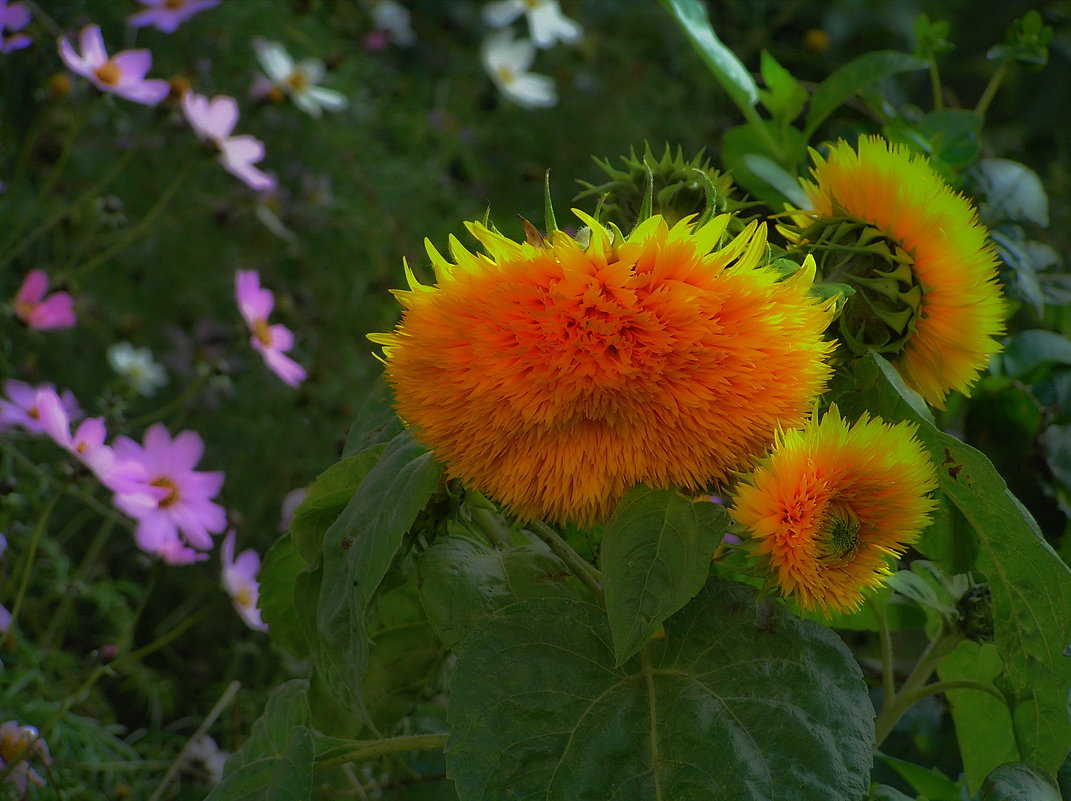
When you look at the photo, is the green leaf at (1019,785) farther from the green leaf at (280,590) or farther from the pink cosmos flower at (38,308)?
the pink cosmos flower at (38,308)

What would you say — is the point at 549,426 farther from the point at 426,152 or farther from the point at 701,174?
the point at 426,152

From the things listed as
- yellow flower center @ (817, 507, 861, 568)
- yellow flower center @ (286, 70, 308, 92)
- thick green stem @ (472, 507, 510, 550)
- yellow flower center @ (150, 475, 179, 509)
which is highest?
yellow flower center @ (817, 507, 861, 568)

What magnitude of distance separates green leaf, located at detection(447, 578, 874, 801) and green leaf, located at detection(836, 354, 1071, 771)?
72 mm

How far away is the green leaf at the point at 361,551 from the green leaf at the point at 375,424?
69 millimetres

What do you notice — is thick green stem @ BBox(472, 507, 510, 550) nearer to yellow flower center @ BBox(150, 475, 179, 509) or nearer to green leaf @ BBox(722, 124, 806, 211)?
green leaf @ BBox(722, 124, 806, 211)

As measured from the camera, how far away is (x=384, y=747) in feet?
1.40

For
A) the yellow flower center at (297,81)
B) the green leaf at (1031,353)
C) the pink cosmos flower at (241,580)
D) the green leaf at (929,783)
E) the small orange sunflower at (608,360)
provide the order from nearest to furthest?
the small orange sunflower at (608,360) → the green leaf at (929,783) → the green leaf at (1031,353) → the pink cosmos flower at (241,580) → the yellow flower center at (297,81)

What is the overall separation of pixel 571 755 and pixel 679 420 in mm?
106

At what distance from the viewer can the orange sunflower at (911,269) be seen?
0.38 meters

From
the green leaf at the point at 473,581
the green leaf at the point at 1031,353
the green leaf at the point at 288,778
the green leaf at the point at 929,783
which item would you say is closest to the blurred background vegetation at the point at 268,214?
the green leaf at the point at 1031,353

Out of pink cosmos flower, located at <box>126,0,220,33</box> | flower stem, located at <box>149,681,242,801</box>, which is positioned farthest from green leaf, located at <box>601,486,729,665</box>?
pink cosmos flower, located at <box>126,0,220,33</box>

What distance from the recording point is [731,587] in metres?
Answer: 0.38

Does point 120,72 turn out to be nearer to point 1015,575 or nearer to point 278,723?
point 278,723

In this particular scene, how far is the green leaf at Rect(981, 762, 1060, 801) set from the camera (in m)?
0.37
